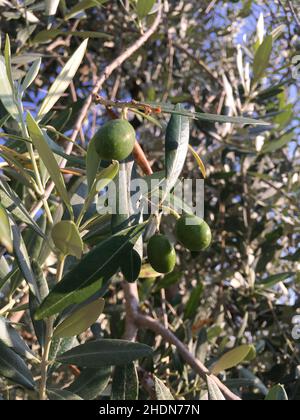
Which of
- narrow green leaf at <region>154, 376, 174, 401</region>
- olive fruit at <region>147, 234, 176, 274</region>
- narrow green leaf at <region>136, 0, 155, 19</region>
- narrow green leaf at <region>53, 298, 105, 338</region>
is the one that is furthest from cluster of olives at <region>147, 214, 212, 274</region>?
narrow green leaf at <region>136, 0, 155, 19</region>

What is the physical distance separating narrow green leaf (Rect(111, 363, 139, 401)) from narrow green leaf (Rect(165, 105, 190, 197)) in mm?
450

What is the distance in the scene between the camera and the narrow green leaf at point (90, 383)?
119 centimetres

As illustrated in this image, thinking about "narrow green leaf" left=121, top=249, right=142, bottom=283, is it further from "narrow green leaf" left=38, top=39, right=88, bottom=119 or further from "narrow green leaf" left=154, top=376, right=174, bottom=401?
"narrow green leaf" left=38, top=39, right=88, bottom=119

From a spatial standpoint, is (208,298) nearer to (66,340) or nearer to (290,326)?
(290,326)

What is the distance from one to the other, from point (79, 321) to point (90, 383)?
0.28m

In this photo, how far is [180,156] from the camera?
1.01 m

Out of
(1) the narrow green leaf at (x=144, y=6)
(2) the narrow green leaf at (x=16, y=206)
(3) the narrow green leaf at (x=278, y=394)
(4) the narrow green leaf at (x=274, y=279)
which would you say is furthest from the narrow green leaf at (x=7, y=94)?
(4) the narrow green leaf at (x=274, y=279)

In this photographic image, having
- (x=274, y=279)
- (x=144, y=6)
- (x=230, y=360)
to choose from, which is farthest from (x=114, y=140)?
(x=274, y=279)

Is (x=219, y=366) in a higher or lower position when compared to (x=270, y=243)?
higher

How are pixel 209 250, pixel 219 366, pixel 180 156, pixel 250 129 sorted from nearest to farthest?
pixel 180 156
pixel 219 366
pixel 250 129
pixel 209 250

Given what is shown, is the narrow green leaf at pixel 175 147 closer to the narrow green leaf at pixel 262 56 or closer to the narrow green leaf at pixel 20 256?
the narrow green leaf at pixel 20 256
